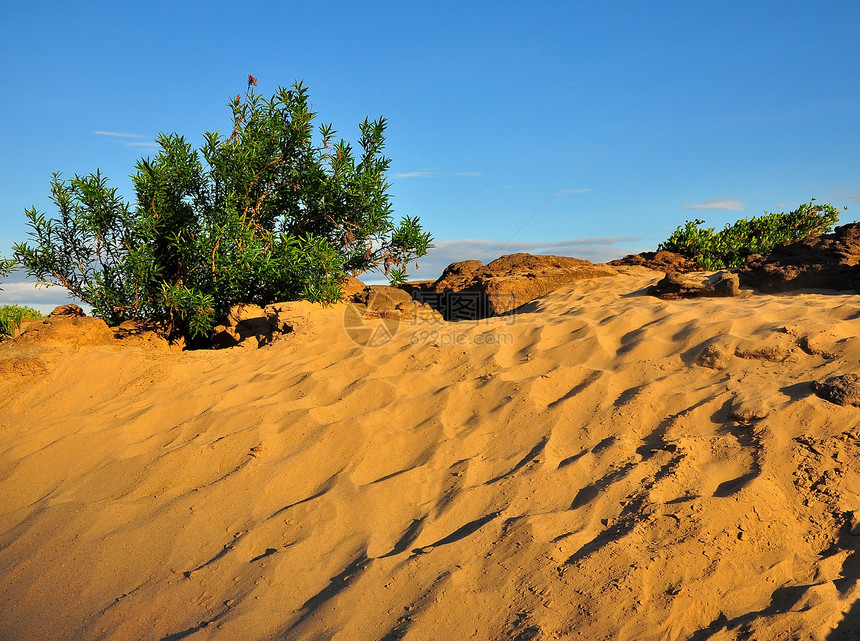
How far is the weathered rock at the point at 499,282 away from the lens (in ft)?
24.2

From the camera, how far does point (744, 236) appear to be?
9.76m

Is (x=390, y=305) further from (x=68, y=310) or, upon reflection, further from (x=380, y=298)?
(x=68, y=310)

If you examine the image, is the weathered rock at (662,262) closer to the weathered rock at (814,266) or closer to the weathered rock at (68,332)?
the weathered rock at (814,266)

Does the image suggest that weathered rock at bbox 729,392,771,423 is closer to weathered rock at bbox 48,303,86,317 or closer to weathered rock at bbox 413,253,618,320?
weathered rock at bbox 413,253,618,320

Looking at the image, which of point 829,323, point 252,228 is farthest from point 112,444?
point 829,323

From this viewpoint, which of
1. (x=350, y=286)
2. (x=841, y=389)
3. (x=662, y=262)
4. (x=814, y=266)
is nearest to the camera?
(x=841, y=389)

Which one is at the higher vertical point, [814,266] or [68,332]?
[814,266]

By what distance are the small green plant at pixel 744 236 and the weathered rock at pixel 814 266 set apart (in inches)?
93.5

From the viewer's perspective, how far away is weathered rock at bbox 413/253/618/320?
737 centimetres

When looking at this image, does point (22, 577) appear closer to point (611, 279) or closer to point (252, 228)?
point (252, 228)

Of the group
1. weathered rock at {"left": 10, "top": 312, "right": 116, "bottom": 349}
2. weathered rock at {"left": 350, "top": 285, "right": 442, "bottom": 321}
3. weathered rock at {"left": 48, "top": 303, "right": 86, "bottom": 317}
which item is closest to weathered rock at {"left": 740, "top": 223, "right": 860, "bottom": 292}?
weathered rock at {"left": 350, "top": 285, "right": 442, "bottom": 321}

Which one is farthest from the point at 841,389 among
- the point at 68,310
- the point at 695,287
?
the point at 68,310

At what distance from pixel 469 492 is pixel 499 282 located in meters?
5.09

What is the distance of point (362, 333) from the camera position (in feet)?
18.1
